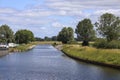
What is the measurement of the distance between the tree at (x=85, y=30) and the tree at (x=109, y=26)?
37164 millimetres

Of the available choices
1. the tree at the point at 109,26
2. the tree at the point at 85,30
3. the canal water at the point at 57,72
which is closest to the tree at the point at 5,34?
the tree at the point at 85,30

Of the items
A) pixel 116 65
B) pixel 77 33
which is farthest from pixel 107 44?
pixel 77 33

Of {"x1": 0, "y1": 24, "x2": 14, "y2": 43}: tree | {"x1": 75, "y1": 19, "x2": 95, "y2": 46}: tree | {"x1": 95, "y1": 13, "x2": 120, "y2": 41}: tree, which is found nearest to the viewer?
{"x1": 95, "y1": 13, "x2": 120, "y2": 41}: tree

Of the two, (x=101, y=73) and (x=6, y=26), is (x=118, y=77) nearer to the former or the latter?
(x=101, y=73)

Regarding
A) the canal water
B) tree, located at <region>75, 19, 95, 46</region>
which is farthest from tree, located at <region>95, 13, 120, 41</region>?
the canal water

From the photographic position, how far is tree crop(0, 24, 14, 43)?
176m

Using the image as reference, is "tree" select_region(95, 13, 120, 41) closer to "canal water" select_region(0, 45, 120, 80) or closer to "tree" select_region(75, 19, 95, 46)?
"tree" select_region(75, 19, 95, 46)

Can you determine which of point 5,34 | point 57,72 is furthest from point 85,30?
point 57,72

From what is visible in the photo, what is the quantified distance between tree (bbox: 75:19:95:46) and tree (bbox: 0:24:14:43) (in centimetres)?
3641

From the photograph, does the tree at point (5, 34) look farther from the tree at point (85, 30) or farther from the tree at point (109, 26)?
the tree at point (109, 26)

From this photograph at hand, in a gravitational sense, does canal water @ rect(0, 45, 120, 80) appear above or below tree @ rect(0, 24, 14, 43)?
below

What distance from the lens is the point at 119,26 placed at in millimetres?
139375

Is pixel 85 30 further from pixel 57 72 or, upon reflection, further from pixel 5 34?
pixel 57 72

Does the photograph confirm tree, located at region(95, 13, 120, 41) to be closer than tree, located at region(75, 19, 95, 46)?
Yes
